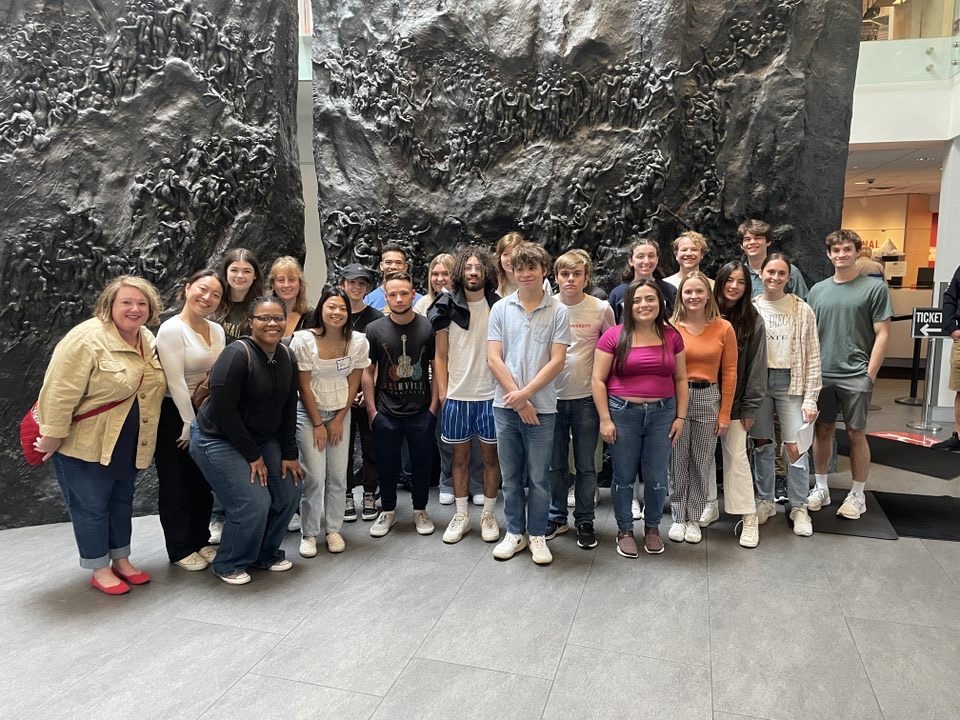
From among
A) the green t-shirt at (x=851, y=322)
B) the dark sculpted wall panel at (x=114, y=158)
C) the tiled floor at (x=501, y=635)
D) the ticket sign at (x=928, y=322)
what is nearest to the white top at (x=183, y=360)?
the tiled floor at (x=501, y=635)

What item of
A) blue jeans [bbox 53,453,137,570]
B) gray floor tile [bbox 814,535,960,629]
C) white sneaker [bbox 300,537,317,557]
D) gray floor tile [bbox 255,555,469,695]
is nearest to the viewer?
gray floor tile [bbox 255,555,469,695]

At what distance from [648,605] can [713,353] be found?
131cm

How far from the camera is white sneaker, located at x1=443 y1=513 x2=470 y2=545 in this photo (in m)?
3.65

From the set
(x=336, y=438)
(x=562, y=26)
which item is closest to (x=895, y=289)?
(x=562, y=26)

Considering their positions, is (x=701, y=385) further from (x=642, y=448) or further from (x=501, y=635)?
(x=501, y=635)

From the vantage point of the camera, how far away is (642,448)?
11.2 ft

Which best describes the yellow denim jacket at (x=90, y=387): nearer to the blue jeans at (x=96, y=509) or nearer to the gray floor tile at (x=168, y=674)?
the blue jeans at (x=96, y=509)

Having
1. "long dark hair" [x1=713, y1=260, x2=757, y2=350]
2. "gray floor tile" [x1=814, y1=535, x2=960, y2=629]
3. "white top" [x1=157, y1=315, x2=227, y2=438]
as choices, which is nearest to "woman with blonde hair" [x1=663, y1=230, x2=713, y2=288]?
"long dark hair" [x1=713, y1=260, x2=757, y2=350]

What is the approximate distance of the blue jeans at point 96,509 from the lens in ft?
9.98

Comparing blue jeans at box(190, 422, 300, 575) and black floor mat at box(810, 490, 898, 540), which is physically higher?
blue jeans at box(190, 422, 300, 575)

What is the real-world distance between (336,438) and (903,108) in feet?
23.0

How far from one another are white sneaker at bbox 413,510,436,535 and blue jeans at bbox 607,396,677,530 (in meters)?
1.07

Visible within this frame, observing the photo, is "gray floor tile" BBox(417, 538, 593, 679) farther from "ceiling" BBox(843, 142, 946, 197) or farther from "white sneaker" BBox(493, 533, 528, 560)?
"ceiling" BBox(843, 142, 946, 197)

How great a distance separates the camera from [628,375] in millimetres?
3314
